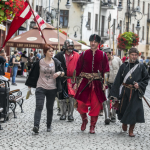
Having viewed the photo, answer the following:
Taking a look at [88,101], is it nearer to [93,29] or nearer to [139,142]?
[139,142]

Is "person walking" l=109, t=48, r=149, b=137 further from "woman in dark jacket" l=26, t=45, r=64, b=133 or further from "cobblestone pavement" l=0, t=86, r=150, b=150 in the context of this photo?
"woman in dark jacket" l=26, t=45, r=64, b=133

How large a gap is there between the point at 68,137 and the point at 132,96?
4.59ft

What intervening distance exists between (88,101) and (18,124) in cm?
166

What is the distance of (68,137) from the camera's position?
7453 millimetres

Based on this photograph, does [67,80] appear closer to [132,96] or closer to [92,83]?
[92,83]

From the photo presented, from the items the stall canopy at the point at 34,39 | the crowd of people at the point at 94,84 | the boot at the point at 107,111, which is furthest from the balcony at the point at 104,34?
the crowd of people at the point at 94,84

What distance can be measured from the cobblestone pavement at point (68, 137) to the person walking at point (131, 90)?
0.36m

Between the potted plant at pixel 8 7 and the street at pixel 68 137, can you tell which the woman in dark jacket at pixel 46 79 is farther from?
the potted plant at pixel 8 7

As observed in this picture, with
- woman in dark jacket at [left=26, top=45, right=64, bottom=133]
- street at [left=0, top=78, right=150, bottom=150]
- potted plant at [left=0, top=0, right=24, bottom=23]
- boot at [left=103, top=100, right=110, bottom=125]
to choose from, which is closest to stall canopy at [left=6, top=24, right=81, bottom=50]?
potted plant at [left=0, top=0, right=24, bottom=23]

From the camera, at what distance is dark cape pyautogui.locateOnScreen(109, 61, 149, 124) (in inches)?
301

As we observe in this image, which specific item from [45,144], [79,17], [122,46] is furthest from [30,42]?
[79,17]

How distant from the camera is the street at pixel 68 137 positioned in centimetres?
666

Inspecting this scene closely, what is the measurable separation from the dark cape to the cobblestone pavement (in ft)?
1.18

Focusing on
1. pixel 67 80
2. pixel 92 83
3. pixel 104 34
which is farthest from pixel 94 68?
pixel 104 34
